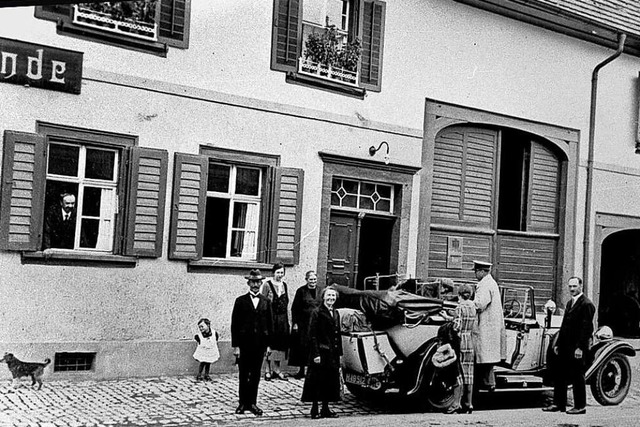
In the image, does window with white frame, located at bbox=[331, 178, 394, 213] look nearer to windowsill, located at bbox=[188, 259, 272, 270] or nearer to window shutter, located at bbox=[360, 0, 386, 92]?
window shutter, located at bbox=[360, 0, 386, 92]

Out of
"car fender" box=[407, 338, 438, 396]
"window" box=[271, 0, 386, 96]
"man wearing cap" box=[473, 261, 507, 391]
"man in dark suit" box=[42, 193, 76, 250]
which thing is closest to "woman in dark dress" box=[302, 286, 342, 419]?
"car fender" box=[407, 338, 438, 396]

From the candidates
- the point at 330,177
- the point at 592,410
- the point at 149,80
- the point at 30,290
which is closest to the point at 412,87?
the point at 330,177

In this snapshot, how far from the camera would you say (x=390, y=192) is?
15609mm

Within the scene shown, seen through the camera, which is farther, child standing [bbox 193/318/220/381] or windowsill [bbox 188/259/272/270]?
windowsill [bbox 188/259/272/270]

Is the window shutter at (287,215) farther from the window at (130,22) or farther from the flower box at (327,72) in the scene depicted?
the window at (130,22)

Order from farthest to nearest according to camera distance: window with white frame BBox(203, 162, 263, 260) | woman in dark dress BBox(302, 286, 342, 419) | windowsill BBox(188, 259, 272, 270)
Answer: window with white frame BBox(203, 162, 263, 260) → windowsill BBox(188, 259, 272, 270) → woman in dark dress BBox(302, 286, 342, 419)

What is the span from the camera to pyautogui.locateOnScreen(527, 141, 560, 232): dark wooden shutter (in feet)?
58.9


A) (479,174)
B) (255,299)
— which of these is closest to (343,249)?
(479,174)

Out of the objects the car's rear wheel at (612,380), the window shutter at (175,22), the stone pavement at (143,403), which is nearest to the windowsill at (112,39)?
the window shutter at (175,22)

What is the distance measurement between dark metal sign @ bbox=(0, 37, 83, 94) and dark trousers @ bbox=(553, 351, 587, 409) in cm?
731

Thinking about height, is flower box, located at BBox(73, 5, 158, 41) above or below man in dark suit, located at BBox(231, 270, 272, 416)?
above

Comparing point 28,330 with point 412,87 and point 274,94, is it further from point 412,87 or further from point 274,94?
point 412,87

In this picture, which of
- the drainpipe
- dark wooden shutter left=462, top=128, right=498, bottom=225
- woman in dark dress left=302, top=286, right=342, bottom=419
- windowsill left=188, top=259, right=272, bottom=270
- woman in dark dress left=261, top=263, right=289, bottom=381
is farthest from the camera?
the drainpipe

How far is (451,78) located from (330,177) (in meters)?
3.38
